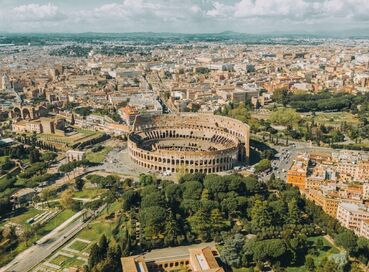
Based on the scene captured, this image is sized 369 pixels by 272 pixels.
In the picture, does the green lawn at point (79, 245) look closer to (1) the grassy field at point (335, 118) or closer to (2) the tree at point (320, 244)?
(2) the tree at point (320, 244)

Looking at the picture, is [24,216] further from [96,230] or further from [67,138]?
[67,138]

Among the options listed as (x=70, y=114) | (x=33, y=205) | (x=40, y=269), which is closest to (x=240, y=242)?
(x=40, y=269)

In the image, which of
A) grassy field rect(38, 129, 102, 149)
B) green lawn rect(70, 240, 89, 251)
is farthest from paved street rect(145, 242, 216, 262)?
grassy field rect(38, 129, 102, 149)

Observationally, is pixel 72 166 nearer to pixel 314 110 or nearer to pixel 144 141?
pixel 144 141

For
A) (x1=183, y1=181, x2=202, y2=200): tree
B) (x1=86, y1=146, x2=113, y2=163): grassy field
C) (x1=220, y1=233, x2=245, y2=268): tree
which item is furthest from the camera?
(x1=86, y1=146, x2=113, y2=163): grassy field

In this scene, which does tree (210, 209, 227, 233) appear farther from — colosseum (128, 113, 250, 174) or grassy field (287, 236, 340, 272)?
colosseum (128, 113, 250, 174)

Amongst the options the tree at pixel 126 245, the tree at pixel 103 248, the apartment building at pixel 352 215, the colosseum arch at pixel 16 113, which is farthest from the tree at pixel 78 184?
the colosseum arch at pixel 16 113
